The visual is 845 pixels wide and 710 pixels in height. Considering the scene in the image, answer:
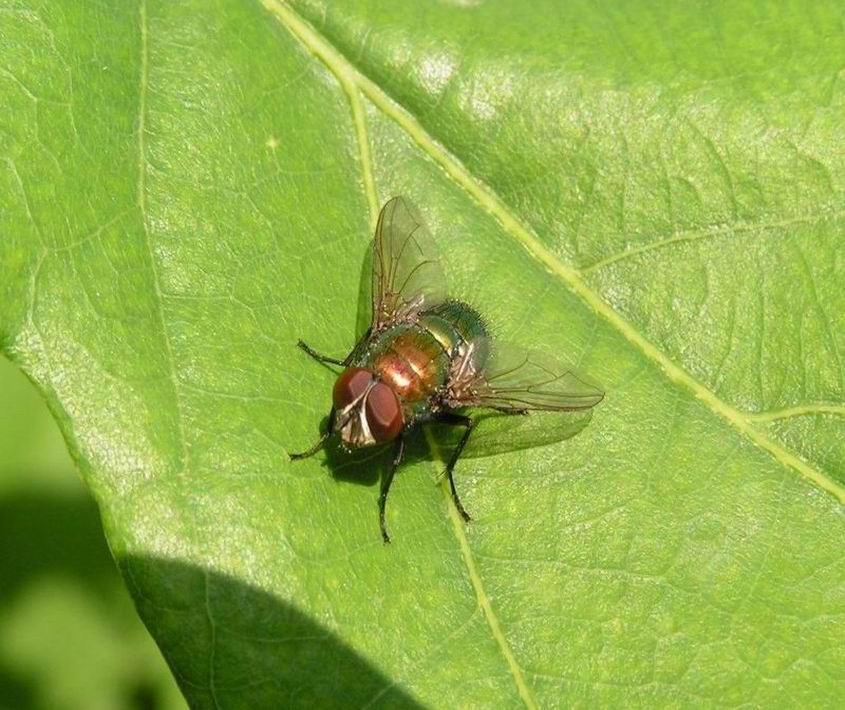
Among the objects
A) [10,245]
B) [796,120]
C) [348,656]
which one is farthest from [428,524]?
[796,120]

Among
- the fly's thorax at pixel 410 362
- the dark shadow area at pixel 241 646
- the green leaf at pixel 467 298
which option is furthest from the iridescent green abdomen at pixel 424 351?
the dark shadow area at pixel 241 646

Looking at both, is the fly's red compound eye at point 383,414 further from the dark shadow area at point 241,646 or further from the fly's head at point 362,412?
the dark shadow area at point 241,646

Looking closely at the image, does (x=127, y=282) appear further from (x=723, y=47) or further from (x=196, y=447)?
(x=723, y=47)

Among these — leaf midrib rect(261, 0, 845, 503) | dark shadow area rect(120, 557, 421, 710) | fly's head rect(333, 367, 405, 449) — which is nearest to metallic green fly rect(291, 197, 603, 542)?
fly's head rect(333, 367, 405, 449)

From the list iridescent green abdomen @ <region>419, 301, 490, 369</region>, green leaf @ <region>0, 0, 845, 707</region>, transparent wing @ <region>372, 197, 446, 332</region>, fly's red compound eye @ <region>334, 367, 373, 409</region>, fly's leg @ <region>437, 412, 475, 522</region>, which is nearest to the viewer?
green leaf @ <region>0, 0, 845, 707</region>

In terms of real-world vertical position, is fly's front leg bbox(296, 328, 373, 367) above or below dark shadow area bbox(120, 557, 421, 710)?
above

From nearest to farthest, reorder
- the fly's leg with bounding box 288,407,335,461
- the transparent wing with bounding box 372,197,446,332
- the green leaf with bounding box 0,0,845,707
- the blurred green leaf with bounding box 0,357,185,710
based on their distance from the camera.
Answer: the green leaf with bounding box 0,0,845,707 < the fly's leg with bounding box 288,407,335,461 < the transparent wing with bounding box 372,197,446,332 < the blurred green leaf with bounding box 0,357,185,710

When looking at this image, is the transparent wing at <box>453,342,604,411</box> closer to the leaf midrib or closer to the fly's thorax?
the fly's thorax

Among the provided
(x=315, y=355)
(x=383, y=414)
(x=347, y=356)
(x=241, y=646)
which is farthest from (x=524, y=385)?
(x=241, y=646)
